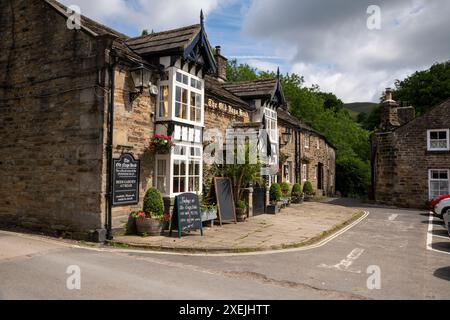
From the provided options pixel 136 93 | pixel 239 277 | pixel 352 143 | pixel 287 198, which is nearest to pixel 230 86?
pixel 287 198

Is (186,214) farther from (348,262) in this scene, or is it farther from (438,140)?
(438,140)

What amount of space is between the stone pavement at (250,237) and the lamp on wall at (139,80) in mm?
4209

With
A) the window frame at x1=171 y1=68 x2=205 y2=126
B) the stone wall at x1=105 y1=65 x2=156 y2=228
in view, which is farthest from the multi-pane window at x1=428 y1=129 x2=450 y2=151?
the stone wall at x1=105 y1=65 x2=156 y2=228

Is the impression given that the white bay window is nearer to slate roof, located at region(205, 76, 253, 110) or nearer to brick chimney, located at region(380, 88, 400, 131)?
slate roof, located at region(205, 76, 253, 110)

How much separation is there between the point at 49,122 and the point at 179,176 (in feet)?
14.4

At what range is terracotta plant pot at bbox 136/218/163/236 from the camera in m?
9.59

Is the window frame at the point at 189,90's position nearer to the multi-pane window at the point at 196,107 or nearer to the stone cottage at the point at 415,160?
the multi-pane window at the point at 196,107

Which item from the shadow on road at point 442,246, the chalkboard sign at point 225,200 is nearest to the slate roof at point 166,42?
the chalkboard sign at point 225,200

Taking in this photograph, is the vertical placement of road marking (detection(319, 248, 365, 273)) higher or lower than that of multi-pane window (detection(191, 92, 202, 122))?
lower

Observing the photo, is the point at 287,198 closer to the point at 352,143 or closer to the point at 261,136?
the point at 261,136

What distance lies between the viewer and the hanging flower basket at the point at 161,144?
10.2 meters

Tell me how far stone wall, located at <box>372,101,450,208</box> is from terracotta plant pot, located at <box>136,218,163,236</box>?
17470 millimetres

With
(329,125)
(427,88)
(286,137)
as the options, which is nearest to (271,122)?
(286,137)

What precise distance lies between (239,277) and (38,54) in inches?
373
